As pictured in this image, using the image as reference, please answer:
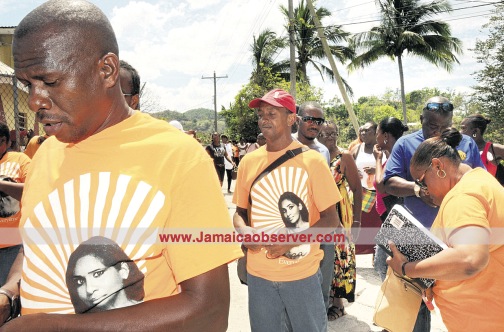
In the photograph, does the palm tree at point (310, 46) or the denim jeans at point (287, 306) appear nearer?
the denim jeans at point (287, 306)

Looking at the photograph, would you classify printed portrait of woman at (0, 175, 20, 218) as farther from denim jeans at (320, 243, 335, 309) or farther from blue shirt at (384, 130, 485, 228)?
blue shirt at (384, 130, 485, 228)

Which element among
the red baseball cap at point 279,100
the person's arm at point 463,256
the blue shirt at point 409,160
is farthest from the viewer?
the blue shirt at point 409,160

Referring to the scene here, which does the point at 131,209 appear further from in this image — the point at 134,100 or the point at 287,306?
the point at 287,306

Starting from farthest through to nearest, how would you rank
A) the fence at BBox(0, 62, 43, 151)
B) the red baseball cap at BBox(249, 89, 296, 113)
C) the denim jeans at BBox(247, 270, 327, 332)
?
1. the fence at BBox(0, 62, 43, 151)
2. the red baseball cap at BBox(249, 89, 296, 113)
3. the denim jeans at BBox(247, 270, 327, 332)

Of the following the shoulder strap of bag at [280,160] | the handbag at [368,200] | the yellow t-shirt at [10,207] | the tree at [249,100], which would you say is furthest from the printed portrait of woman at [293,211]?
the tree at [249,100]

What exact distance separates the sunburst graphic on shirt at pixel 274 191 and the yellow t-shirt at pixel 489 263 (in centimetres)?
88

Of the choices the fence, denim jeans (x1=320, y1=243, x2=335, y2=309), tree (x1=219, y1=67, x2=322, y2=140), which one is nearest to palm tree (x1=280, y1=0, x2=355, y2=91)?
tree (x1=219, y1=67, x2=322, y2=140)

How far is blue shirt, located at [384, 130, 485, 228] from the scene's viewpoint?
2.90m

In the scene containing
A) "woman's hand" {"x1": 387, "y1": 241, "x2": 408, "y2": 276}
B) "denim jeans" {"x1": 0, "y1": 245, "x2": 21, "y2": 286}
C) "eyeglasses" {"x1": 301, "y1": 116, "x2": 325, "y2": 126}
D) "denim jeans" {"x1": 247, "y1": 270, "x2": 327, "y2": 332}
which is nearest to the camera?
"woman's hand" {"x1": 387, "y1": 241, "x2": 408, "y2": 276}

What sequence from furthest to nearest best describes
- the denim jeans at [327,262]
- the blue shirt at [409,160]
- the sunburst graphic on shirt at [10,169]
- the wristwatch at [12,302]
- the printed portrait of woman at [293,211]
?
the denim jeans at [327,262] < the sunburst graphic on shirt at [10,169] < the blue shirt at [409,160] < the printed portrait of woman at [293,211] < the wristwatch at [12,302]

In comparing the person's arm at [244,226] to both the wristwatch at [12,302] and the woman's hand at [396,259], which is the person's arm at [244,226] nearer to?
the woman's hand at [396,259]

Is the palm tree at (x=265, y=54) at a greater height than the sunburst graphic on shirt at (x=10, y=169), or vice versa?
the palm tree at (x=265, y=54)

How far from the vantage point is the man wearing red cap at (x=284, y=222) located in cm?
241

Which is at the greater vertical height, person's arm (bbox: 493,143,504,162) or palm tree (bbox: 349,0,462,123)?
palm tree (bbox: 349,0,462,123)
